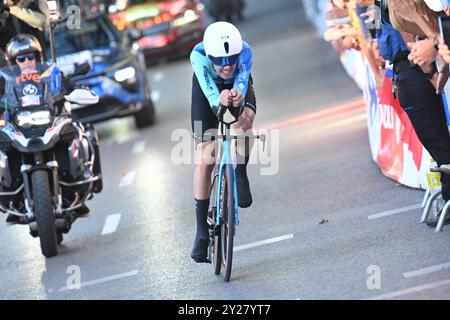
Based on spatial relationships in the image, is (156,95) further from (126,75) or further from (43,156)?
(43,156)

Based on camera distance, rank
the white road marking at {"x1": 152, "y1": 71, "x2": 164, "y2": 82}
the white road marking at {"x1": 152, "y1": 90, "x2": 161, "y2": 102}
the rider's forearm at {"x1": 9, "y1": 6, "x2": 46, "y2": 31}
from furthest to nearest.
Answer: the white road marking at {"x1": 152, "y1": 71, "x2": 164, "y2": 82}, the white road marking at {"x1": 152, "y1": 90, "x2": 161, "y2": 102}, the rider's forearm at {"x1": 9, "y1": 6, "x2": 46, "y2": 31}

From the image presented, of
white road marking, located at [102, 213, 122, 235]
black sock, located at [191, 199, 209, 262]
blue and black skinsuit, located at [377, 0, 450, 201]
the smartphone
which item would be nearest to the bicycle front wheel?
black sock, located at [191, 199, 209, 262]

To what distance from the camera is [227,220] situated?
815 cm

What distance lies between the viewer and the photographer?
11.5 m

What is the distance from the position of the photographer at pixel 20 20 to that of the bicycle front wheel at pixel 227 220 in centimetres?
411

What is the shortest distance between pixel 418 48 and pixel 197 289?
227 centimetres

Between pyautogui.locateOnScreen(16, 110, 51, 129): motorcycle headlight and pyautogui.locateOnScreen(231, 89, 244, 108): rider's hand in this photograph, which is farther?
pyautogui.locateOnScreen(16, 110, 51, 129): motorcycle headlight

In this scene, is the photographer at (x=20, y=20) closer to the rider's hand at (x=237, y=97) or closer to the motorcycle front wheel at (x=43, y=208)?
the motorcycle front wheel at (x=43, y=208)

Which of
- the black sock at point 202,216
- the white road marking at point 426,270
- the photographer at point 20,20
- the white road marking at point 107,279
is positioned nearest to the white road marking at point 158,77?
the photographer at point 20,20

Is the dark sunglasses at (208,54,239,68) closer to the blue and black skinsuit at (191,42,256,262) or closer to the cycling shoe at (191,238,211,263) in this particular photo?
the blue and black skinsuit at (191,42,256,262)

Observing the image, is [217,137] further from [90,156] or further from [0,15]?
[0,15]

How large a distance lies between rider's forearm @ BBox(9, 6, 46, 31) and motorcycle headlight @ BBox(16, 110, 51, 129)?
1351 mm

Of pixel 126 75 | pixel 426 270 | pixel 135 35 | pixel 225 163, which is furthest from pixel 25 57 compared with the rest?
pixel 135 35

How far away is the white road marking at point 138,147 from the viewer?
1690 cm
